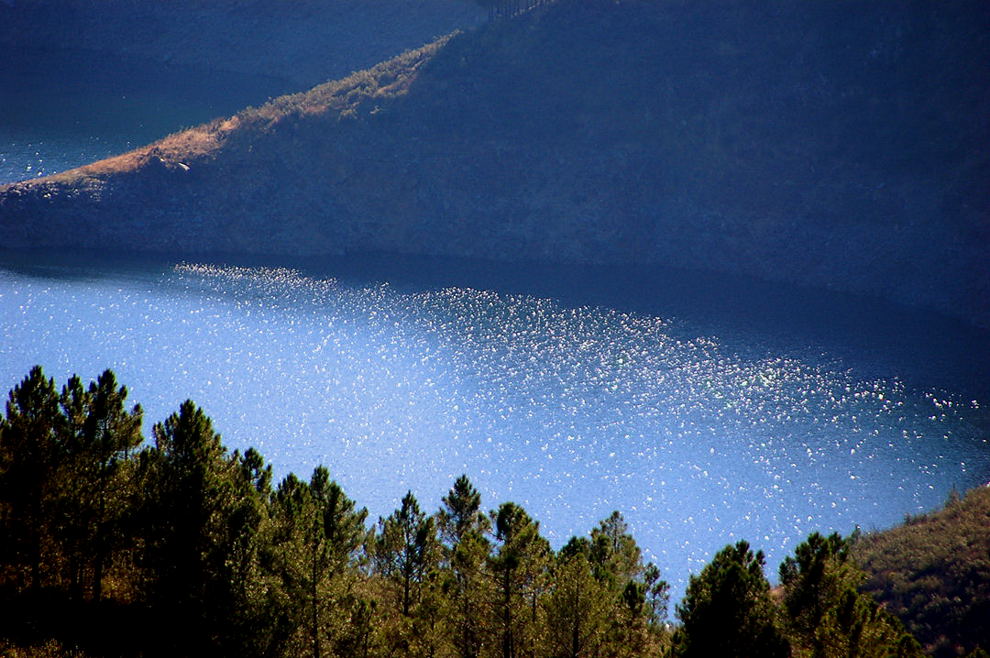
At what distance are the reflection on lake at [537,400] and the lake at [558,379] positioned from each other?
0.94 feet

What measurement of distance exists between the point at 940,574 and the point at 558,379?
46.8 m

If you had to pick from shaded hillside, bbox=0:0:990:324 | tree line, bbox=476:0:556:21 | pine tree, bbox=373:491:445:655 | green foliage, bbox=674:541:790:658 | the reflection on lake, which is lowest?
green foliage, bbox=674:541:790:658

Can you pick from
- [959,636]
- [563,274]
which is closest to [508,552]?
[959,636]

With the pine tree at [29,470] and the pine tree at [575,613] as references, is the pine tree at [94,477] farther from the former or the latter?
the pine tree at [575,613]

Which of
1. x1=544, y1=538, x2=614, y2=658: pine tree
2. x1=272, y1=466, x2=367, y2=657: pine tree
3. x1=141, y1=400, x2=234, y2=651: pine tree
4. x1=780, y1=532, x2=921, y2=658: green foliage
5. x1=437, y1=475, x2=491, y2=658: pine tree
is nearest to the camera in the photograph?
x1=780, y1=532, x2=921, y2=658: green foliage

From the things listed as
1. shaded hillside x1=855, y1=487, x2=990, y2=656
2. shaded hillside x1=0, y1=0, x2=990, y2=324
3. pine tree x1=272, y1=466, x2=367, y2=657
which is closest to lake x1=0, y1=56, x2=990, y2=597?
shaded hillside x1=0, y1=0, x2=990, y2=324

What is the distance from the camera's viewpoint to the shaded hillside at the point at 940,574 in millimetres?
58062

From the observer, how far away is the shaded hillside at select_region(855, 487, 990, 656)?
5806 cm

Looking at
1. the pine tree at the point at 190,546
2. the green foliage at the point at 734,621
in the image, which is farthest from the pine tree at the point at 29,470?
the green foliage at the point at 734,621

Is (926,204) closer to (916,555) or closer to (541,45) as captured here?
(541,45)

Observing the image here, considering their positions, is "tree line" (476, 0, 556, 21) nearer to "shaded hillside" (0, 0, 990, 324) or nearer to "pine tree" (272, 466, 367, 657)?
"shaded hillside" (0, 0, 990, 324)

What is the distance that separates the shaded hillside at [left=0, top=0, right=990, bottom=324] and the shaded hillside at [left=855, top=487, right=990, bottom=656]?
72.2 m

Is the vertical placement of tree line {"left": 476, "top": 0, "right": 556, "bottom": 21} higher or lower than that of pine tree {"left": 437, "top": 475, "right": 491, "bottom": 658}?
higher

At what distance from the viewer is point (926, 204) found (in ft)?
451
